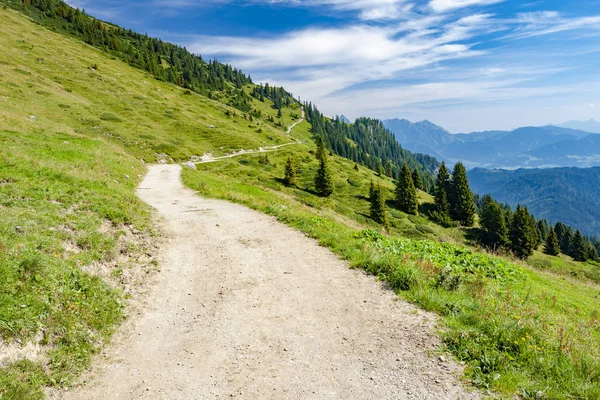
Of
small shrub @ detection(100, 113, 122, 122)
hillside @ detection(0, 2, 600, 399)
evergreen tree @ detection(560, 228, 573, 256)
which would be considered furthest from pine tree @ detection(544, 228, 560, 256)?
small shrub @ detection(100, 113, 122, 122)

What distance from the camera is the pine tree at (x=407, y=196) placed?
3376 inches

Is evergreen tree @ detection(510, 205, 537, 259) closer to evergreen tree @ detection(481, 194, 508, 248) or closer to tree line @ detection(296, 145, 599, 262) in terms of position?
tree line @ detection(296, 145, 599, 262)

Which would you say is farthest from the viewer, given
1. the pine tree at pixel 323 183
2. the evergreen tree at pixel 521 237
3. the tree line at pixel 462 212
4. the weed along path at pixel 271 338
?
the evergreen tree at pixel 521 237

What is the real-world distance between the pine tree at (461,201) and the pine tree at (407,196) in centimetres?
1382

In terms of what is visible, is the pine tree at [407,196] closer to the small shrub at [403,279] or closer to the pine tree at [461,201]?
the pine tree at [461,201]

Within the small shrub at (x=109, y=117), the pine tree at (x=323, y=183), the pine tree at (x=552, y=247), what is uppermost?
the small shrub at (x=109, y=117)

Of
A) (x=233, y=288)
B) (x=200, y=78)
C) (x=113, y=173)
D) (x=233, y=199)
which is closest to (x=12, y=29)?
(x=200, y=78)

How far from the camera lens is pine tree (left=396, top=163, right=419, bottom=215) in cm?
8575

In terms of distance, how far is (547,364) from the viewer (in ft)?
19.7

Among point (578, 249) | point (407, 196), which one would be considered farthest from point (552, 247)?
point (407, 196)

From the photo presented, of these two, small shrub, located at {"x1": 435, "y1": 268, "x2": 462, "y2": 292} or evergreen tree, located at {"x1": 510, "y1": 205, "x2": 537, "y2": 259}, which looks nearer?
small shrub, located at {"x1": 435, "y1": 268, "x2": 462, "y2": 292}

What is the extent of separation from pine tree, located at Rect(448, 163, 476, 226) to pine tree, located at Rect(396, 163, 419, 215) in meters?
13.8

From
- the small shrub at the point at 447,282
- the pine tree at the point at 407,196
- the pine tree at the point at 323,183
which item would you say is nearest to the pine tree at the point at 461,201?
the pine tree at the point at 407,196

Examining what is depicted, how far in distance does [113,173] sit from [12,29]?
384 feet
